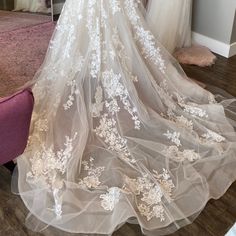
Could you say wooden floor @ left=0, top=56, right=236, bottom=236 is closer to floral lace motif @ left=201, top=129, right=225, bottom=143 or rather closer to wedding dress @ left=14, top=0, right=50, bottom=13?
floral lace motif @ left=201, top=129, right=225, bottom=143

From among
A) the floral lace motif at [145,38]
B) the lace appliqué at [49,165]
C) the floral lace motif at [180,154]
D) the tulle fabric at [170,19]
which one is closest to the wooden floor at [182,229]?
the lace appliqué at [49,165]

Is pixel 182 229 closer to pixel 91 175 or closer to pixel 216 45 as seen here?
pixel 91 175

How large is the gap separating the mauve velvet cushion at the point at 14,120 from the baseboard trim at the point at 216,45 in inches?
87.5

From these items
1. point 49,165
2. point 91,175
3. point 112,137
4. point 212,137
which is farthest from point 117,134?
point 212,137

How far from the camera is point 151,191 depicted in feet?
5.30

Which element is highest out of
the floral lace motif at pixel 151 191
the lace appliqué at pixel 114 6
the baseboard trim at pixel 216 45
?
the lace appliqué at pixel 114 6

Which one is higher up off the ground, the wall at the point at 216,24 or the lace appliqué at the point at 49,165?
the wall at the point at 216,24

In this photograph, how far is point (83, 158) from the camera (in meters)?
1.77

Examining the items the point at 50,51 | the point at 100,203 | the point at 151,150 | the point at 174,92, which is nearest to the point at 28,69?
the point at 50,51

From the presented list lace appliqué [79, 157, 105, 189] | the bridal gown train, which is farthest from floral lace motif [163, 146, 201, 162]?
lace appliqué [79, 157, 105, 189]

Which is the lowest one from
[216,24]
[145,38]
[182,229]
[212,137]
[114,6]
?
[182,229]

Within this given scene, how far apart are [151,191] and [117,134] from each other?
0.42 metres

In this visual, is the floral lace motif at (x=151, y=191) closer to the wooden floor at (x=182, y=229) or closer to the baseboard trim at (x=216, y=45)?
the wooden floor at (x=182, y=229)

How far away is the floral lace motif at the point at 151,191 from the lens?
1528 millimetres
